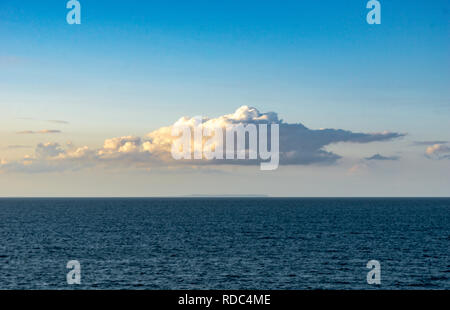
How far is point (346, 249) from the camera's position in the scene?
254 ft

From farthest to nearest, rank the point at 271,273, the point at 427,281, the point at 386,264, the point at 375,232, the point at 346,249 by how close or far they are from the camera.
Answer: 1. the point at 375,232
2. the point at 346,249
3. the point at 386,264
4. the point at 271,273
5. the point at 427,281

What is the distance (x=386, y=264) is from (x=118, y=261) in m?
39.2

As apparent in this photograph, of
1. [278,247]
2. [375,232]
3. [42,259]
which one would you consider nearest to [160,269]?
[42,259]
